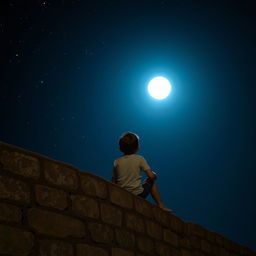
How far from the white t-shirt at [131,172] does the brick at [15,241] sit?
8.57 feet

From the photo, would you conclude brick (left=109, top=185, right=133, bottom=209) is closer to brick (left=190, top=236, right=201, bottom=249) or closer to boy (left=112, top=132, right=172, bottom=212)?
boy (left=112, top=132, right=172, bottom=212)

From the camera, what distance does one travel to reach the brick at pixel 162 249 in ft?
16.5

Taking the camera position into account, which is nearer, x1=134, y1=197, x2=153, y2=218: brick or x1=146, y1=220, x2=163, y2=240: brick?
x1=134, y1=197, x2=153, y2=218: brick

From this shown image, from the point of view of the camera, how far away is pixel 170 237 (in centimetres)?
548

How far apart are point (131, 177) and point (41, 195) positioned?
2423 mm

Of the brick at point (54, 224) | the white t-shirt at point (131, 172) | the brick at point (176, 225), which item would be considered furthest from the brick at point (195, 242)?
the brick at point (54, 224)

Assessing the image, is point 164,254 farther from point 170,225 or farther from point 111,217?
point 111,217

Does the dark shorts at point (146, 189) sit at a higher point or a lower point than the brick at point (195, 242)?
higher

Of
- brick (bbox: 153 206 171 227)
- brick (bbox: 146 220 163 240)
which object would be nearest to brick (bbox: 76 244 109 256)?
brick (bbox: 146 220 163 240)

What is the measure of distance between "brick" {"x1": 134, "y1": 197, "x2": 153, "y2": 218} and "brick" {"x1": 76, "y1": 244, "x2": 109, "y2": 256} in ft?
3.19

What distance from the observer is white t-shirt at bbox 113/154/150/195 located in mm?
5672

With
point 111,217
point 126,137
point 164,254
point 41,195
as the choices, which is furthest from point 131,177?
point 41,195

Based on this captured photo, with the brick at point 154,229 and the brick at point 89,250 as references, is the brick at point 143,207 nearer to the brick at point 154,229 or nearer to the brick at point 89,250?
the brick at point 154,229

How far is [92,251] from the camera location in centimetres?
378
